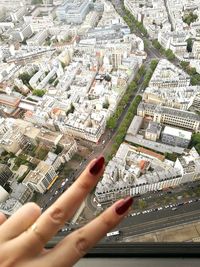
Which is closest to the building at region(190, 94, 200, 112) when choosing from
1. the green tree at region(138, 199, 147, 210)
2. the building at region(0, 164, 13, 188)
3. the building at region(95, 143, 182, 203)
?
the building at region(95, 143, 182, 203)

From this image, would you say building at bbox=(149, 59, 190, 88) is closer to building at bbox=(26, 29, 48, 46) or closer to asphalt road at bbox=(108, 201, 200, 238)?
asphalt road at bbox=(108, 201, 200, 238)

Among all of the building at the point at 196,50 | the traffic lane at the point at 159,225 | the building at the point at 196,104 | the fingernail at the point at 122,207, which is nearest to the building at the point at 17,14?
the building at the point at 196,50

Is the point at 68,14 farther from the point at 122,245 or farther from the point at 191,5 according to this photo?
the point at 122,245

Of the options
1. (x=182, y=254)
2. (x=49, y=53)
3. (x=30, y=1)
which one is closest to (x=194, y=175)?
(x=182, y=254)

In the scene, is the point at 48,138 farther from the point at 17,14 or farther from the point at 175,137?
the point at 17,14

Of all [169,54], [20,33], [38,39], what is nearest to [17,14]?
Answer: [20,33]

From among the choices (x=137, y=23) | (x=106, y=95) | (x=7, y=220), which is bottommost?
(x=106, y=95)
